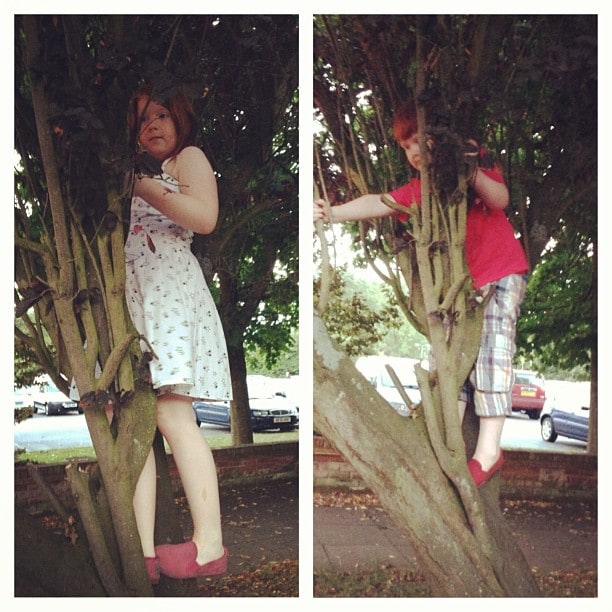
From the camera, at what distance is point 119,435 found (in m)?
3.41

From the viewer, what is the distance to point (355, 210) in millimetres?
3504

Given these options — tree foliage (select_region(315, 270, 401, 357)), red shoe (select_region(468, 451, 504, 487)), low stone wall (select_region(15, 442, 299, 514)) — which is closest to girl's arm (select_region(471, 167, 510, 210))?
tree foliage (select_region(315, 270, 401, 357))

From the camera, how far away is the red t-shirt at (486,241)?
3506 mm

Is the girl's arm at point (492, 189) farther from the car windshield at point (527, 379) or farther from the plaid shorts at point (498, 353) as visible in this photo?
the car windshield at point (527, 379)

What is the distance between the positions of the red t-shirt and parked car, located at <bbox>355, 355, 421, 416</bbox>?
503 mm

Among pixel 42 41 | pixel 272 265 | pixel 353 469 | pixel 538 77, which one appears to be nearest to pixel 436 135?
pixel 538 77

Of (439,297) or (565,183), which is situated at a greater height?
(565,183)

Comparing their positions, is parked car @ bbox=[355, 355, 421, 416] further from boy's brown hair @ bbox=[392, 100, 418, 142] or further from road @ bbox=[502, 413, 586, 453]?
boy's brown hair @ bbox=[392, 100, 418, 142]

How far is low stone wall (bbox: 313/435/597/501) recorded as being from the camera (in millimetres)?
3441

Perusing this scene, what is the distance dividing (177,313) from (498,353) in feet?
4.81

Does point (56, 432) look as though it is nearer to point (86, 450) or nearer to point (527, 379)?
point (86, 450)

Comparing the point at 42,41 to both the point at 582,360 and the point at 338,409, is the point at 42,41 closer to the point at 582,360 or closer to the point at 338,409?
the point at 338,409
